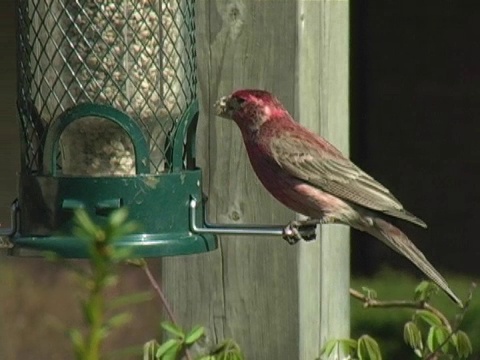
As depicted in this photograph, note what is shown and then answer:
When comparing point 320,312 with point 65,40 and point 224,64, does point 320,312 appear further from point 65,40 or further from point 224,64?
point 65,40

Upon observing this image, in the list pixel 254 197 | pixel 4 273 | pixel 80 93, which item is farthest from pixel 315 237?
pixel 4 273

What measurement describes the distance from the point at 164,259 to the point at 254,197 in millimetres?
319

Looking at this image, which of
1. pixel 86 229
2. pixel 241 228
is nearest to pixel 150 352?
pixel 241 228

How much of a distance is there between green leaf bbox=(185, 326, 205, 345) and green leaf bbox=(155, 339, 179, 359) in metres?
0.04

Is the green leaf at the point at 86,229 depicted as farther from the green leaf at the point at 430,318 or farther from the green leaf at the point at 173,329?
the green leaf at the point at 430,318

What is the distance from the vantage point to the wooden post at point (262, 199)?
2.71 m

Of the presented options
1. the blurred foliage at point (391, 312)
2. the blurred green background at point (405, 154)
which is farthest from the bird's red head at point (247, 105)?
the blurred foliage at point (391, 312)

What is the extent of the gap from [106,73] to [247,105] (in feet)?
1.21

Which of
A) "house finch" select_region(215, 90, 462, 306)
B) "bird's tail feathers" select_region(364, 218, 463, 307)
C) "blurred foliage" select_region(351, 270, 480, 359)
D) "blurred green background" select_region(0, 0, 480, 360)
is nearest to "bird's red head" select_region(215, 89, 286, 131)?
"house finch" select_region(215, 90, 462, 306)

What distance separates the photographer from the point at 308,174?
3.39 m

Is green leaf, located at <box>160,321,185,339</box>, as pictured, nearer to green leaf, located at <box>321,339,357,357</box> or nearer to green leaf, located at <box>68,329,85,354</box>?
green leaf, located at <box>321,339,357,357</box>

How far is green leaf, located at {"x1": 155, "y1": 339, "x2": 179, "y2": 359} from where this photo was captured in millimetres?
2891

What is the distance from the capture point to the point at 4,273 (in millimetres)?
4273

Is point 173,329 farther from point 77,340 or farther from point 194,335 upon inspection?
point 77,340
